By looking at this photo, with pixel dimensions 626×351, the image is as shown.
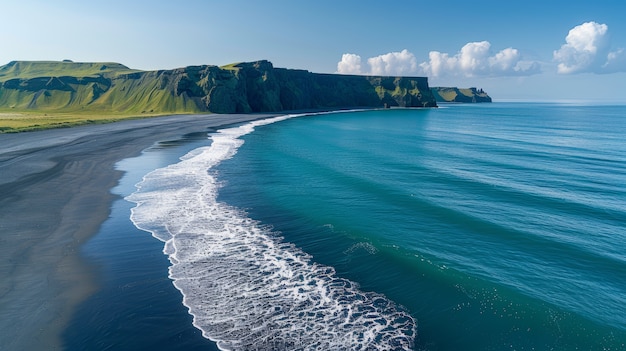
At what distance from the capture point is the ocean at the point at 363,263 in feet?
47.6

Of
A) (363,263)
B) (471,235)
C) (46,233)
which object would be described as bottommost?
(363,263)

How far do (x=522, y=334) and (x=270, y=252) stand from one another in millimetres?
13587

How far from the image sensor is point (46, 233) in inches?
956

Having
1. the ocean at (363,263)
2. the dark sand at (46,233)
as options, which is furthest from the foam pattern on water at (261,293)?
the dark sand at (46,233)

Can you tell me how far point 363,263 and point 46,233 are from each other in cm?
2122

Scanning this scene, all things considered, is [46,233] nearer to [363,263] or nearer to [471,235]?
[363,263]

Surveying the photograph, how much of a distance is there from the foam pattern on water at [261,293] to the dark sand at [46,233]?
4.50m

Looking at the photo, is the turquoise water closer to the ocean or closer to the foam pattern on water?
the ocean

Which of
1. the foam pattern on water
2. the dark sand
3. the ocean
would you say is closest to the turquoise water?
the ocean

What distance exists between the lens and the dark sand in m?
15.0

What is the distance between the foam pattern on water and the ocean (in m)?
0.08

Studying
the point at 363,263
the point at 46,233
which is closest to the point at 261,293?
the point at 363,263

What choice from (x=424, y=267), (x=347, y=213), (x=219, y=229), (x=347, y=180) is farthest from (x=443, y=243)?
(x=347, y=180)

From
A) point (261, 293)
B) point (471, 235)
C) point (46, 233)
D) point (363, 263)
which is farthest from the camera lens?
point (471, 235)
